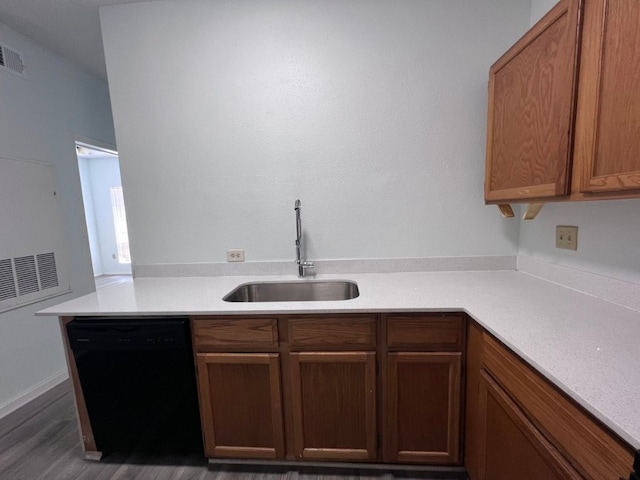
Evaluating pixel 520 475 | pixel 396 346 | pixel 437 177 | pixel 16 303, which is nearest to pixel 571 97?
pixel 437 177

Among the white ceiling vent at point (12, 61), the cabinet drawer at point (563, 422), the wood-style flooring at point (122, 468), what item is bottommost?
the wood-style flooring at point (122, 468)

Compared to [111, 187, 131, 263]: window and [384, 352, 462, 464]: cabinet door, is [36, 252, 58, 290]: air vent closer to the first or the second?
Result: [384, 352, 462, 464]: cabinet door

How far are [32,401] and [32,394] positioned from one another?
5 centimetres

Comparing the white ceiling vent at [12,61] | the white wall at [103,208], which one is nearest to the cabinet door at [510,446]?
the white ceiling vent at [12,61]

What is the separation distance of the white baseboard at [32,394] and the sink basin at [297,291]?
6.00 feet

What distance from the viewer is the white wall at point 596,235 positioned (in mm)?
1103

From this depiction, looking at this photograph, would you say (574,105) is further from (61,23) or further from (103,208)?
(103,208)

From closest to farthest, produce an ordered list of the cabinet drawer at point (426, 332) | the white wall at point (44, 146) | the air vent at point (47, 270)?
the cabinet drawer at point (426, 332)
the white wall at point (44, 146)
the air vent at point (47, 270)

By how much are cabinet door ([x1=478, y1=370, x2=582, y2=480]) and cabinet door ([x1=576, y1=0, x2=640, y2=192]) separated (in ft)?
2.57

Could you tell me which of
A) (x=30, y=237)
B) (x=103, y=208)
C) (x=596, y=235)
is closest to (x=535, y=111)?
(x=596, y=235)

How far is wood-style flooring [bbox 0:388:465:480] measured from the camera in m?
1.40

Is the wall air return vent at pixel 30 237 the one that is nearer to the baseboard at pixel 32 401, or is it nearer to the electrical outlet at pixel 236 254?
the baseboard at pixel 32 401

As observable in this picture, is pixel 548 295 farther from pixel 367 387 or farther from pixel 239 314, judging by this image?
pixel 239 314

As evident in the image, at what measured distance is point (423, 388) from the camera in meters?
1.29
